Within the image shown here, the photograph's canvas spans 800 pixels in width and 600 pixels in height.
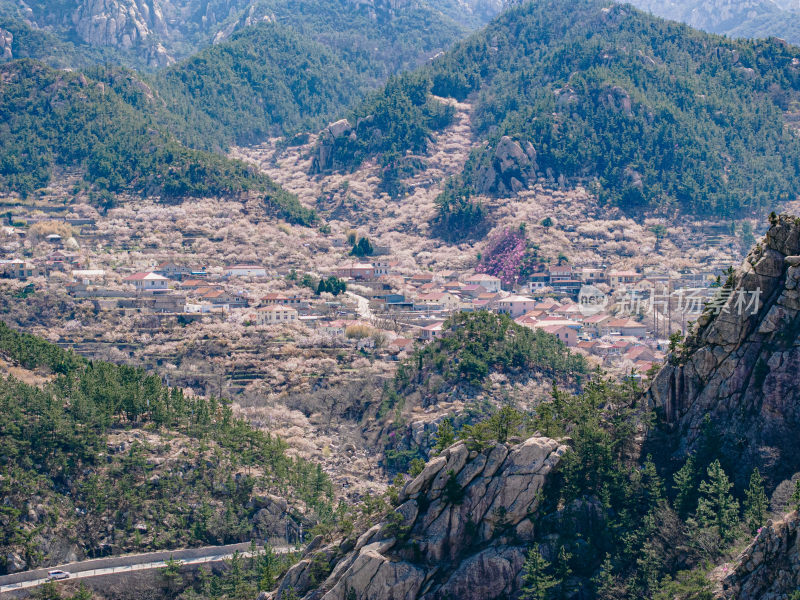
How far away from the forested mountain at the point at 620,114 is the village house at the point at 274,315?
44094 millimetres

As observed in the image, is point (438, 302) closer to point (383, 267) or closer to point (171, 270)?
point (383, 267)

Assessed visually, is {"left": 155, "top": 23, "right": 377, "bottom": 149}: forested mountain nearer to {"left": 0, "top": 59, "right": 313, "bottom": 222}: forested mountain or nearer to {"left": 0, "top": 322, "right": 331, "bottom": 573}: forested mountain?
{"left": 0, "top": 59, "right": 313, "bottom": 222}: forested mountain

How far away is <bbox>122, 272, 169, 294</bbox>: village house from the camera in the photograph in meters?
107

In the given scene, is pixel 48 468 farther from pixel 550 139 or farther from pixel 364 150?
pixel 364 150

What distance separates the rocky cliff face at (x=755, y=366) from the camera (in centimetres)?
4353

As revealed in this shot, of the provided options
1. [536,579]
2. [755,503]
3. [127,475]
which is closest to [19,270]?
[127,475]

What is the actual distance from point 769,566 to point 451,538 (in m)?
13.7

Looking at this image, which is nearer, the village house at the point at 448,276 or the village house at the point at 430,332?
the village house at the point at 430,332

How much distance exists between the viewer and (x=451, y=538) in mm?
46781

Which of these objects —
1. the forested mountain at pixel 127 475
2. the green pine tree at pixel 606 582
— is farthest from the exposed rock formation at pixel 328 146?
the green pine tree at pixel 606 582

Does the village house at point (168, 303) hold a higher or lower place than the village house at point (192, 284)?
lower

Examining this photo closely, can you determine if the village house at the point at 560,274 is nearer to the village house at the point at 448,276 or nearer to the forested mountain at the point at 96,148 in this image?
the village house at the point at 448,276

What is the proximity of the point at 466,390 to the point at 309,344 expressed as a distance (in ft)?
65.5

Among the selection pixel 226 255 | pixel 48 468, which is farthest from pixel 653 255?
pixel 48 468
